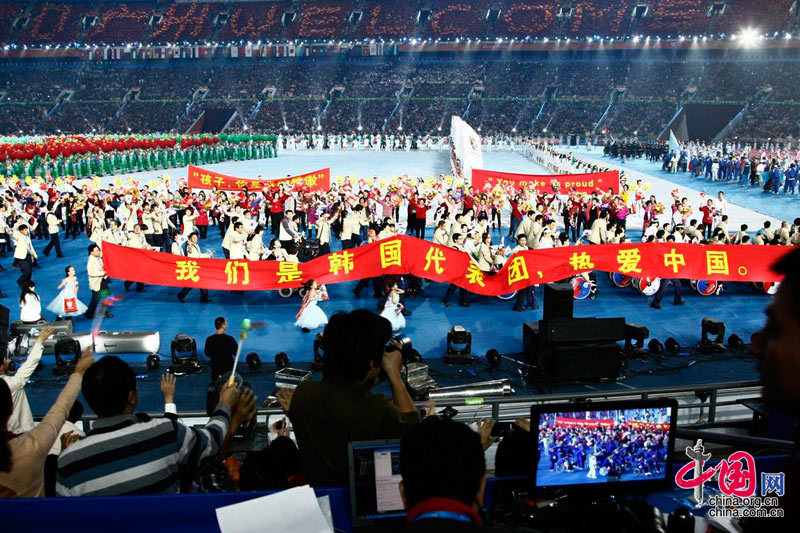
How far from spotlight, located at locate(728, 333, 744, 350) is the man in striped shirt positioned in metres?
10.9

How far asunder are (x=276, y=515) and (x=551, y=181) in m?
24.2

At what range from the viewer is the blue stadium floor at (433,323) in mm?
10469

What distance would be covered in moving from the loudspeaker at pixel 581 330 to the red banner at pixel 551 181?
51.4ft

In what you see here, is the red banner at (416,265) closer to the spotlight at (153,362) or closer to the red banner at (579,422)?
the spotlight at (153,362)

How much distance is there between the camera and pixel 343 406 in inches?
127

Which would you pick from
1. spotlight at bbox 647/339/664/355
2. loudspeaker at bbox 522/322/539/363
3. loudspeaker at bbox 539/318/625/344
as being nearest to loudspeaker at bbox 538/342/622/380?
loudspeaker at bbox 539/318/625/344

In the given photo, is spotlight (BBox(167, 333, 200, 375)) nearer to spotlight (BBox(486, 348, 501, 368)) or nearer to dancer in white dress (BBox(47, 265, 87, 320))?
dancer in white dress (BBox(47, 265, 87, 320))

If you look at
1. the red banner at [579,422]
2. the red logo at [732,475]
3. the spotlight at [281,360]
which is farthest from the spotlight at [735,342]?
the red banner at [579,422]

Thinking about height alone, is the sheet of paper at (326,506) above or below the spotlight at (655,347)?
above

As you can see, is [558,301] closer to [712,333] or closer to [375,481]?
[712,333]

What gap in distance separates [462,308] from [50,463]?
11.3 m

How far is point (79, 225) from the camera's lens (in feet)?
78.0

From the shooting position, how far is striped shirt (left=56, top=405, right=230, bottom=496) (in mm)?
3098

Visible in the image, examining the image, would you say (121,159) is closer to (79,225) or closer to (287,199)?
(79,225)
